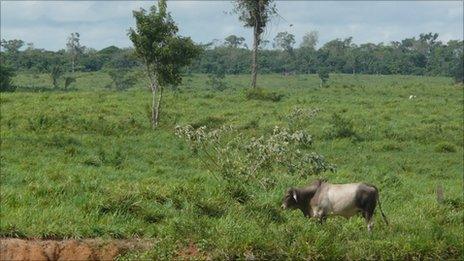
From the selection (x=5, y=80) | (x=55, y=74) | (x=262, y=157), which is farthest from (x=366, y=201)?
(x=55, y=74)

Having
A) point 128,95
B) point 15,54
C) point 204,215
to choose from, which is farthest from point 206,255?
point 15,54

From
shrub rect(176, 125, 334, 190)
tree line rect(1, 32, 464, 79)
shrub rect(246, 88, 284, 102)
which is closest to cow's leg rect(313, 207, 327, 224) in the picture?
shrub rect(176, 125, 334, 190)

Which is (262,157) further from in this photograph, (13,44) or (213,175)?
(13,44)

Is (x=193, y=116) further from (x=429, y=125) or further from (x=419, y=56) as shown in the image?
(x=419, y=56)

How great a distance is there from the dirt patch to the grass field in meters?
0.23

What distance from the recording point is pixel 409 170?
19328mm

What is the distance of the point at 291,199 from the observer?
9.36 m

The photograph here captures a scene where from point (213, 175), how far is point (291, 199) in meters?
3.57

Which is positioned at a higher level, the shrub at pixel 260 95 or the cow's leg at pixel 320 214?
the shrub at pixel 260 95

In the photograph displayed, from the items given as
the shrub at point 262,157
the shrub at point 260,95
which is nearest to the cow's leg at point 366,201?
the shrub at point 262,157

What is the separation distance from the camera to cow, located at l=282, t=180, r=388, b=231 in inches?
352

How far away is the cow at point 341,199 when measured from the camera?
29.3 feet

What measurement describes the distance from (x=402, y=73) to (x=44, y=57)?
131 ft

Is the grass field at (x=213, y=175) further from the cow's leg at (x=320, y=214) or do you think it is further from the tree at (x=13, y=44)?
the tree at (x=13, y=44)
